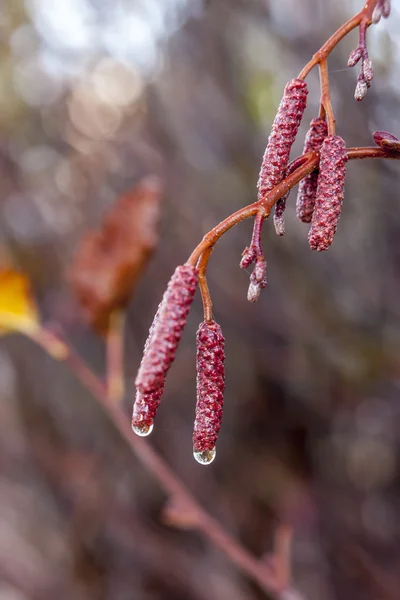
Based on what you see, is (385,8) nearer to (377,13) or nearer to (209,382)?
(377,13)

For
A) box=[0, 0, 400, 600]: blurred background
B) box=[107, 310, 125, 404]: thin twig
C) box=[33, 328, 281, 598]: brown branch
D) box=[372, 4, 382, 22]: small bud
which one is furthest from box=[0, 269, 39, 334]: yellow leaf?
box=[372, 4, 382, 22]: small bud

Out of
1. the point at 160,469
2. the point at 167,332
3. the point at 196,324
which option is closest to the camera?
the point at 167,332

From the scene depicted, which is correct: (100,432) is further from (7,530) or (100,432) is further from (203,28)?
(203,28)

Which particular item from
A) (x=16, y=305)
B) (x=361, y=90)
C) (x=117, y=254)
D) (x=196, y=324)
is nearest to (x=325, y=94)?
(x=361, y=90)

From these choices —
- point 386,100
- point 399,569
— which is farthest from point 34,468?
point 386,100

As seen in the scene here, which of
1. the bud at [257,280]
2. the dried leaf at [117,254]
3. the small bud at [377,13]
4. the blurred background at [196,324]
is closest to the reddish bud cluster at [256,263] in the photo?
the bud at [257,280]

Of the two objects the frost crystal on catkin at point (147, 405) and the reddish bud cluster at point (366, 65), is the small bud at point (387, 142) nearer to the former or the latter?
the reddish bud cluster at point (366, 65)
